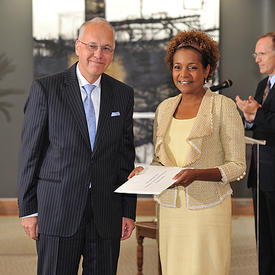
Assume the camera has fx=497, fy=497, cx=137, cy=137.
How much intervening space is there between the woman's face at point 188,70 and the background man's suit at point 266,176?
48.6 inches

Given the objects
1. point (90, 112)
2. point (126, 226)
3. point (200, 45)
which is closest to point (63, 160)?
point (90, 112)

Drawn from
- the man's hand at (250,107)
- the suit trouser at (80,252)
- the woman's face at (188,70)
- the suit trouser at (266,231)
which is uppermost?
the woman's face at (188,70)

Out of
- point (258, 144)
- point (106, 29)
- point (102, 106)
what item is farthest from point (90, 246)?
point (258, 144)

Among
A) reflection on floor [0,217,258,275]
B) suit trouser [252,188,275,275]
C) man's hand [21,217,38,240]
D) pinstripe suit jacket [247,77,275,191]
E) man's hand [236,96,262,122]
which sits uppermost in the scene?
man's hand [236,96,262,122]

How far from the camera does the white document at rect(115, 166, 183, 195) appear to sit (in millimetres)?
2174

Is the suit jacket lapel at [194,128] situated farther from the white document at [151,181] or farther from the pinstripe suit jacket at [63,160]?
the pinstripe suit jacket at [63,160]

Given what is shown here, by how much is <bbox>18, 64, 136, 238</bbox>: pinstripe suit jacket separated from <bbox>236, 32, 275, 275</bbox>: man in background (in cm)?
160

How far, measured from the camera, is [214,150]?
254 centimetres

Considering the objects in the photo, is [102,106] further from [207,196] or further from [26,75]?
[26,75]

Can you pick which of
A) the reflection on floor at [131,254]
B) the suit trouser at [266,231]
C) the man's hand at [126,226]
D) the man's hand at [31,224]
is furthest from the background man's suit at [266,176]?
the man's hand at [31,224]

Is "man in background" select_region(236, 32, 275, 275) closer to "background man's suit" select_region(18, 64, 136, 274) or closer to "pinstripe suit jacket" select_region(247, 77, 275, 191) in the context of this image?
"pinstripe suit jacket" select_region(247, 77, 275, 191)

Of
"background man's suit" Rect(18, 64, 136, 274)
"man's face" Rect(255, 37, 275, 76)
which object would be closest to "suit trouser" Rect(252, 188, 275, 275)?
"man's face" Rect(255, 37, 275, 76)

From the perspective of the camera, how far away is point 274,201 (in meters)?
3.79

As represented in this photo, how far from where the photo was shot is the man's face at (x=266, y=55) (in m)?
3.96
